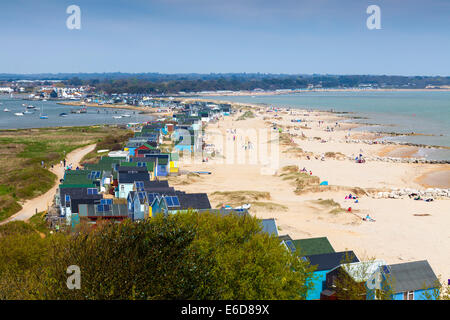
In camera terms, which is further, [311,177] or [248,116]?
[248,116]

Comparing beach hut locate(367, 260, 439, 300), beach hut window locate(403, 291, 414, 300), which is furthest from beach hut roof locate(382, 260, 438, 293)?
beach hut window locate(403, 291, 414, 300)

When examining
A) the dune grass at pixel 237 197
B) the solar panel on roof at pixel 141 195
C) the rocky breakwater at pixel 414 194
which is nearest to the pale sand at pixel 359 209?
the dune grass at pixel 237 197

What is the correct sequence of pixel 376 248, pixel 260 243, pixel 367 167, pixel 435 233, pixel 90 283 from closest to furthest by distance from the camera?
pixel 90 283, pixel 260 243, pixel 376 248, pixel 435 233, pixel 367 167

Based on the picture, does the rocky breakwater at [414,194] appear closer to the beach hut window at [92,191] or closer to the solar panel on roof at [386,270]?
the solar panel on roof at [386,270]

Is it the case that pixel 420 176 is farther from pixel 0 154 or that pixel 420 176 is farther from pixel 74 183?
pixel 0 154
